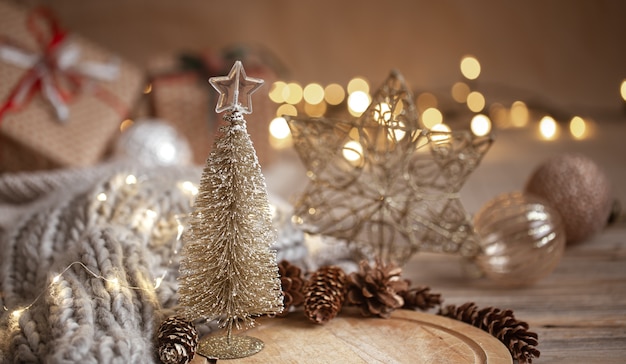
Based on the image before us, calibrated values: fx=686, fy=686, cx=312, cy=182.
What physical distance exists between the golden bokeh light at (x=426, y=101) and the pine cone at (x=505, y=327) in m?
1.54

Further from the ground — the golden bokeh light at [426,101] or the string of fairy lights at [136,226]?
the golden bokeh light at [426,101]

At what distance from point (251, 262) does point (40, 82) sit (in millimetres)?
1064

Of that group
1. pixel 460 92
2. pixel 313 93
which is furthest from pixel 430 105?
pixel 313 93

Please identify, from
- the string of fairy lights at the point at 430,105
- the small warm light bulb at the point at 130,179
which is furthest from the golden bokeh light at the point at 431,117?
the small warm light bulb at the point at 130,179

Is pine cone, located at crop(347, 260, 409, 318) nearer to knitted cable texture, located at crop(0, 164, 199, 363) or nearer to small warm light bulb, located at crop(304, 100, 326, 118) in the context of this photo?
knitted cable texture, located at crop(0, 164, 199, 363)

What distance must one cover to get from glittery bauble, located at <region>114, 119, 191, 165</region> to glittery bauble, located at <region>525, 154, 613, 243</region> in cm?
71

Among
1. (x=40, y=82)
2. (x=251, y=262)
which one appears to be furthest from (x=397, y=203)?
(x=40, y=82)

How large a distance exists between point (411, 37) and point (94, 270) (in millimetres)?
1781

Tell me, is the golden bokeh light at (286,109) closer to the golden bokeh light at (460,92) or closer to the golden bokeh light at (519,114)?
the golden bokeh light at (460,92)

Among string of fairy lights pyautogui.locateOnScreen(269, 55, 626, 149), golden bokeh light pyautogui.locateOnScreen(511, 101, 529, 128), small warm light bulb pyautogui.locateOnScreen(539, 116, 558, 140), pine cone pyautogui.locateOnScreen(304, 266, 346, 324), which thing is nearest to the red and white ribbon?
string of fairy lights pyautogui.locateOnScreen(269, 55, 626, 149)

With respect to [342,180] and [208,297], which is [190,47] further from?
[208,297]

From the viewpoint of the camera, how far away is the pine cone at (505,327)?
2.15 feet

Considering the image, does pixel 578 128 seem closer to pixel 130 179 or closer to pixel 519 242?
pixel 519 242

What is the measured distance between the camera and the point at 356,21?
225 cm
